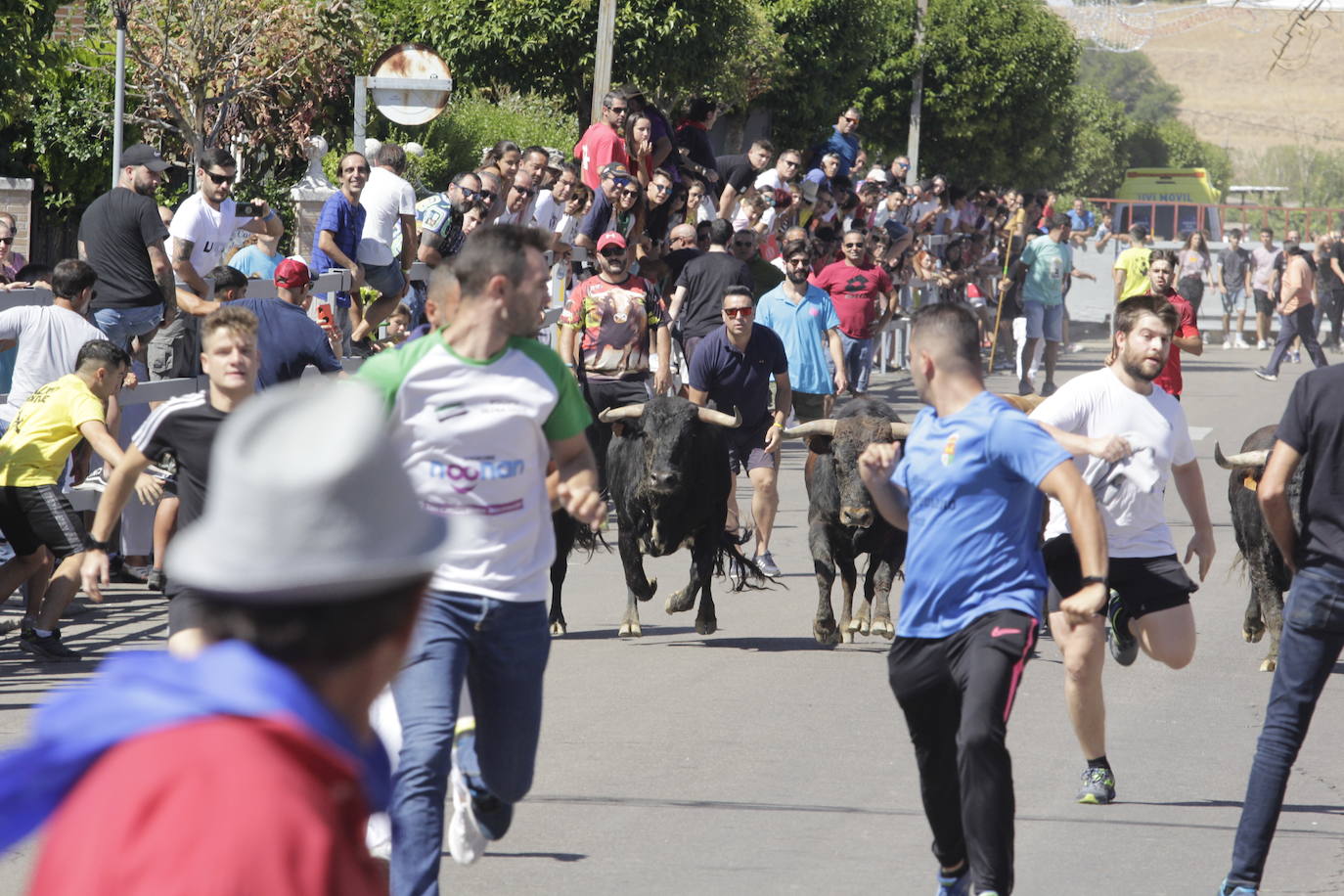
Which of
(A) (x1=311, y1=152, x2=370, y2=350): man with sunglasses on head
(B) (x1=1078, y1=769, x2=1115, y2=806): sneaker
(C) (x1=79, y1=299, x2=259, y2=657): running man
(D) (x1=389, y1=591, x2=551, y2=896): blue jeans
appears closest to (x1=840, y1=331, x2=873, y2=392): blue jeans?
(A) (x1=311, y1=152, x2=370, y2=350): man with sunglasses on head

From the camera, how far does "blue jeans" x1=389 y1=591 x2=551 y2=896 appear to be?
194 inches

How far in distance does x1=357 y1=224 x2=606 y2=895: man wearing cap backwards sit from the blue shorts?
19531 millimetres

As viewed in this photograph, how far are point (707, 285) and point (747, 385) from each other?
9.81 ft

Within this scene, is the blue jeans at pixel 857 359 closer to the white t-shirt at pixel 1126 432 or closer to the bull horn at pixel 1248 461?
the bull horn at pixel 1248 461

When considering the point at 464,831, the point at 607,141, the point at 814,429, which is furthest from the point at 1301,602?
the point at 607,141

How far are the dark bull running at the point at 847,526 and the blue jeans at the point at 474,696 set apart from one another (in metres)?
5.09

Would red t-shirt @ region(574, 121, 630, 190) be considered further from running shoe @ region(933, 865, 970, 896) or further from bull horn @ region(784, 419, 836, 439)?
running shoe @ region(933, 865, 970, 896)

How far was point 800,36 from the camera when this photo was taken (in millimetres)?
34000

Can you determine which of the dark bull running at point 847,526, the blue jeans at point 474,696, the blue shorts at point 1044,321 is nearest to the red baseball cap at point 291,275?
the dark bull running at point 847,526

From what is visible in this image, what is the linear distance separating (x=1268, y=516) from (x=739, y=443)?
260 inches

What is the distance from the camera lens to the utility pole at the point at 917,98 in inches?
1475

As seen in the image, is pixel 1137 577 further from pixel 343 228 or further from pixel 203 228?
pixel 343 228

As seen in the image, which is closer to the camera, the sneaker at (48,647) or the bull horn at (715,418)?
the sneaker at (48,647)

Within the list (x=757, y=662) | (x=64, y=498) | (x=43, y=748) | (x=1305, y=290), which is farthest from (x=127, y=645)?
(x=1305, y=290)
